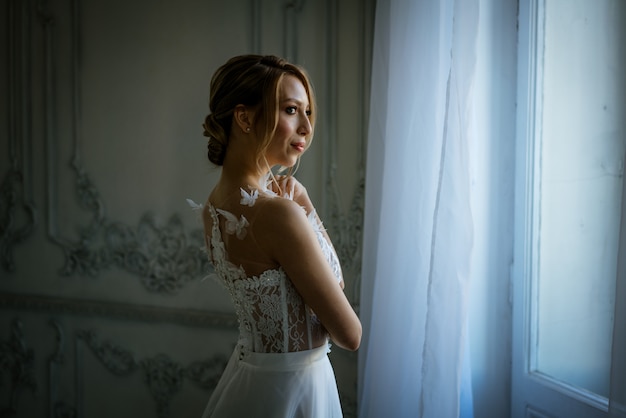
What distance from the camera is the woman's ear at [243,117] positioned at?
1.33 meters

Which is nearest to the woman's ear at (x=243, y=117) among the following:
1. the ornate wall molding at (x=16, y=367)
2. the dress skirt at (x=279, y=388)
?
the dress skirt at (x=279, y=388)

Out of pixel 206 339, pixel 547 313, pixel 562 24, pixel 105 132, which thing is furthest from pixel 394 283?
pixel 105 132

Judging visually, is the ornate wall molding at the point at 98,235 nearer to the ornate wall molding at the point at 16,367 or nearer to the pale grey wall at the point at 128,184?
the pale grey wall at the point at 128,184

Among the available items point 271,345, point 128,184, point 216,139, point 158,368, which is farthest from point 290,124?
point 158,368

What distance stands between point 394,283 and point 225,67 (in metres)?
0.93

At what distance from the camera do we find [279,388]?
1.34 meters

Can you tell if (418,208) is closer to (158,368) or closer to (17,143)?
(158,368)

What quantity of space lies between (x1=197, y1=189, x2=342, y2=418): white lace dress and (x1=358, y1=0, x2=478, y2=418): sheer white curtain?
0.42 metres

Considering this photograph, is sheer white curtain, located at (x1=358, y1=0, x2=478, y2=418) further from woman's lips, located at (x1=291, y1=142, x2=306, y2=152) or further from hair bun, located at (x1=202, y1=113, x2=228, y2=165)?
hair bun, located at (x1=202, y1=113, x2=228, y2=165)

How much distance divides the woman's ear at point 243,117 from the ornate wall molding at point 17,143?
220 cm

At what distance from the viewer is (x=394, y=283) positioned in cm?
189

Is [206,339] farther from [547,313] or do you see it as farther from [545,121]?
[545,121]

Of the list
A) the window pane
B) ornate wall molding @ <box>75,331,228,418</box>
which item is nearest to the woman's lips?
the window pane

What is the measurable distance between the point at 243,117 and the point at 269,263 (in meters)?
0.35
